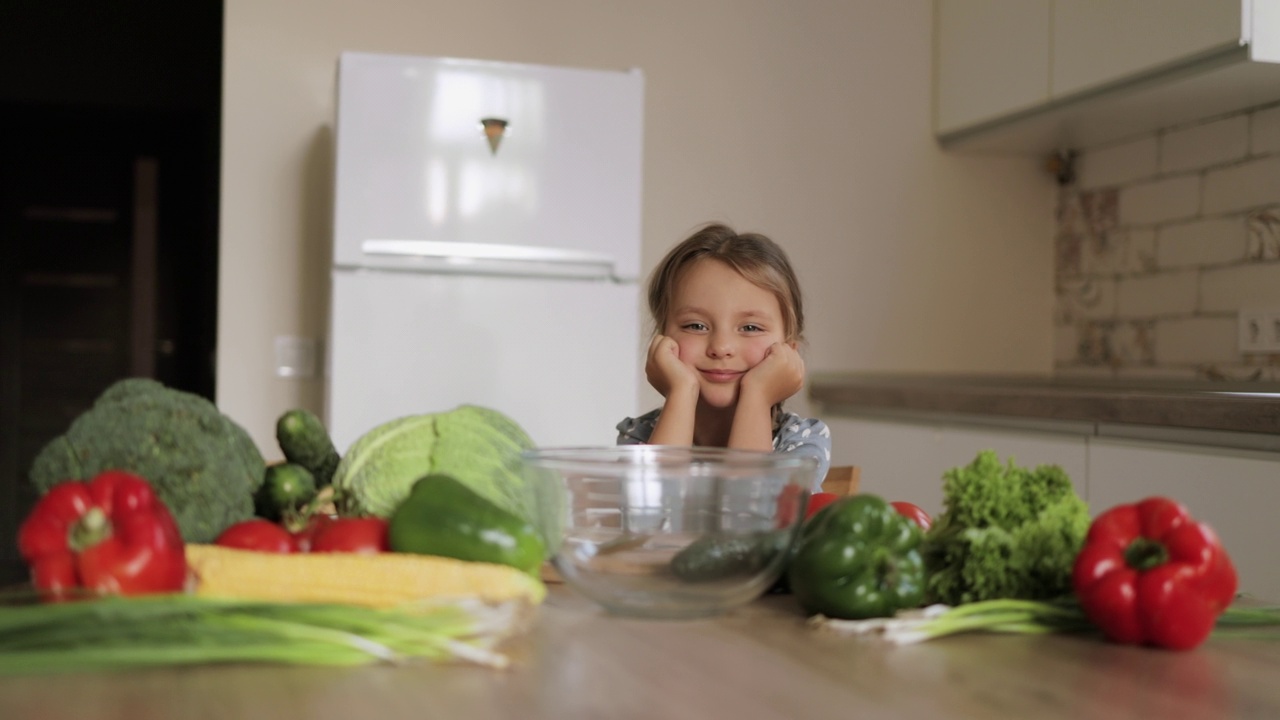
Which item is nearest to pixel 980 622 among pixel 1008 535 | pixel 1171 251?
pixel 1008 535

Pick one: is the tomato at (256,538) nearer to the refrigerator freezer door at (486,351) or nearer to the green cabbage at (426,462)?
the green cabbage at (426,462)

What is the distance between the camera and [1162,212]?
358 centimetres

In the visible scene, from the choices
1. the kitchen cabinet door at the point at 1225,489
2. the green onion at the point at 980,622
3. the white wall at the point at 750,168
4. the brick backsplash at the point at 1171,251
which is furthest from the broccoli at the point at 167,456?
the brick backsplash at the point at 1171,251

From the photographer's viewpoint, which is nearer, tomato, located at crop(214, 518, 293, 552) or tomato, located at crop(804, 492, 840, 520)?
tomato, located at crop(214, 518, 293, 552)

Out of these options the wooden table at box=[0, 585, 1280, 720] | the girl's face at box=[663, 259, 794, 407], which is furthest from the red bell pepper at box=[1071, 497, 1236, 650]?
the girl's face at box=[663, 259, 794, 407]

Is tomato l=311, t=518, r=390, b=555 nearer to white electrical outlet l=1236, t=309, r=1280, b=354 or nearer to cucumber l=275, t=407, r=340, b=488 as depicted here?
cucumber l=275, t=407, r=340, b=488

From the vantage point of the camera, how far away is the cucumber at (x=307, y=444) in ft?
3.68

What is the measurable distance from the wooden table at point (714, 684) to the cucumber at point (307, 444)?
39 cm

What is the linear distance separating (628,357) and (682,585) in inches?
87.7

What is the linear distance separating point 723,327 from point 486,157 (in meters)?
1.54

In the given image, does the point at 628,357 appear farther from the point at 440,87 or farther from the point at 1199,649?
the point at 1199,649

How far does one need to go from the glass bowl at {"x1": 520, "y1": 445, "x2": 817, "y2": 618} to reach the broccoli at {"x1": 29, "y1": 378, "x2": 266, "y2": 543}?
255 mm

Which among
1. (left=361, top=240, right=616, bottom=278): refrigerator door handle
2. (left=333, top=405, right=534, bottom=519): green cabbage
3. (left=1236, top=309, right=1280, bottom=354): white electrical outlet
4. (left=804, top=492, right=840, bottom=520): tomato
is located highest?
(left=361, top=240, right=616, bottom=278): refrigerator door handle

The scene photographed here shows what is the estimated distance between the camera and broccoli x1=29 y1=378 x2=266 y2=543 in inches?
36.7
